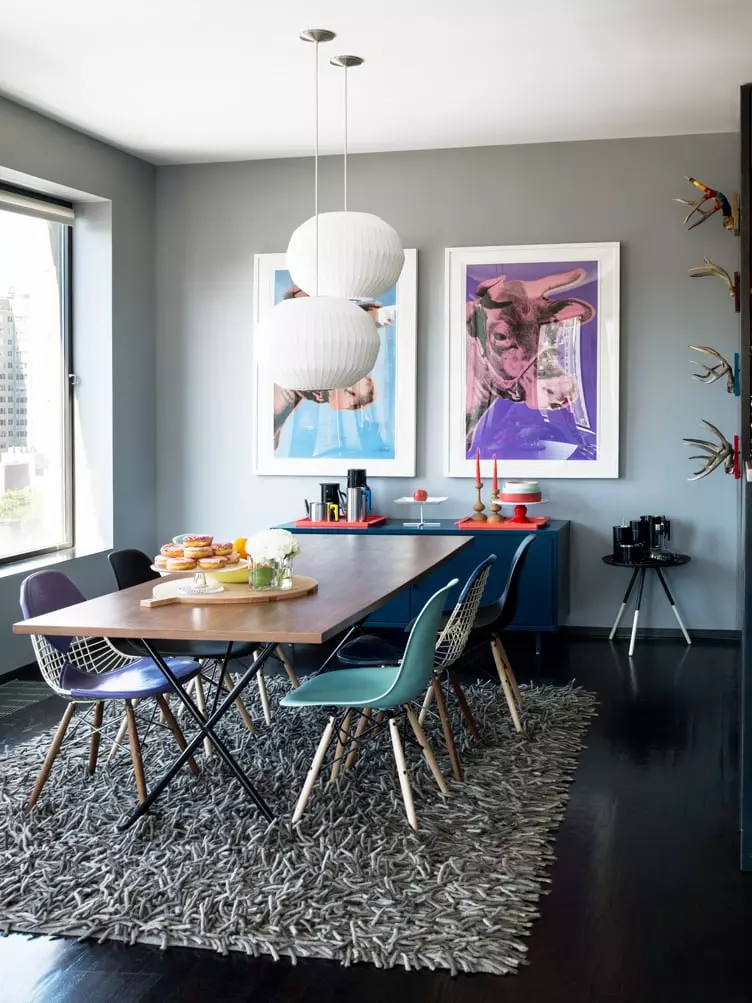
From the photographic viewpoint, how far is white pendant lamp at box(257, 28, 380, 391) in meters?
4.31

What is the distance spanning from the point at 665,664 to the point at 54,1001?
4.30 metres

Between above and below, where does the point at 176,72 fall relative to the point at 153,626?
above

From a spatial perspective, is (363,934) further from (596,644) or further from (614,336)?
(614,336)

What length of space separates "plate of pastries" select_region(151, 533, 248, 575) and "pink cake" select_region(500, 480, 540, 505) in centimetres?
266

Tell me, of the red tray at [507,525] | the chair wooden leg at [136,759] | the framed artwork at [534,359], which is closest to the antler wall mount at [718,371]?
the framed artwork at [534,359]

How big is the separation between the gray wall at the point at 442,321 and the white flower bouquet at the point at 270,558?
3.22m

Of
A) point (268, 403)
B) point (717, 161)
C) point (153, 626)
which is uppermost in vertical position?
point (717, 161)

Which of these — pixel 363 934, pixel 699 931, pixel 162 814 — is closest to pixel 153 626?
pixel 162 814

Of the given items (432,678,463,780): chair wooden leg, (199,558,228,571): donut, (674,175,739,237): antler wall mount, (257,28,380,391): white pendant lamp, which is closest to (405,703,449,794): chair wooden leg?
(432,678,463,780): chair wooden leg

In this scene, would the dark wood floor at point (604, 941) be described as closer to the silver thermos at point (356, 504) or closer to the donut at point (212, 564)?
the donut at point (212, 564)

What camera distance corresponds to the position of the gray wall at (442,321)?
22.7ft

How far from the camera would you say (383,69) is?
18.2ft

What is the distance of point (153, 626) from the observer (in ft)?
11.8

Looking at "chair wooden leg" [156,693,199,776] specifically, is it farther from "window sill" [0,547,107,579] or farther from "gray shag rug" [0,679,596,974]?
"window sill" [0,547,107,579]
